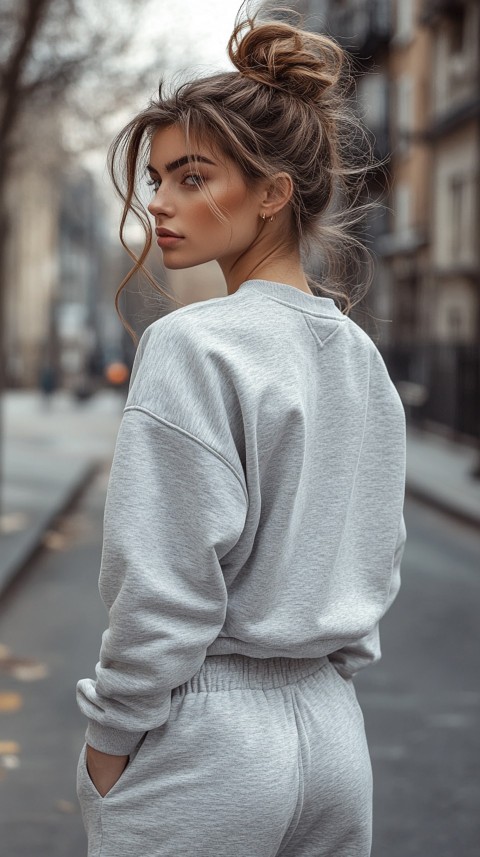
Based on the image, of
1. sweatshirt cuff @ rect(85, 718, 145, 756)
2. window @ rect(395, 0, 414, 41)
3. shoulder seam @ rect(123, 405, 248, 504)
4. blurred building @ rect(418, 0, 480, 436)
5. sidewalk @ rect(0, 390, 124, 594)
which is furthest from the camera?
window @ rect(395, 0, 414, 41)

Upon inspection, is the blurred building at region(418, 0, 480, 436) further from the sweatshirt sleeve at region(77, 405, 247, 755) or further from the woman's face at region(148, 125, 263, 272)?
the sweatshirt sleeve at region(77, 405, 247, 755)

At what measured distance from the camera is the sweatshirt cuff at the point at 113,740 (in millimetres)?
1549

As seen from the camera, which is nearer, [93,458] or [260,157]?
[260,157]

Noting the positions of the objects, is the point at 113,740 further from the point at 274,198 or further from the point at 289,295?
the point at 274,198

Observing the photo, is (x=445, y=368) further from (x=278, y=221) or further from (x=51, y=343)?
(x=51, y=343)

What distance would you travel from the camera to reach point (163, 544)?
1.47 meters

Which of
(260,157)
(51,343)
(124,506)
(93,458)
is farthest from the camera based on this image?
(51,343)

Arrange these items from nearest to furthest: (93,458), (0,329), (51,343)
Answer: (0,329) → (93,458) → (51,343)

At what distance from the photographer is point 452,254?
2772 centimetres

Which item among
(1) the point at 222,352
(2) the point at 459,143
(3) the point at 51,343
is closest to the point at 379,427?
(1) the point at 222,352

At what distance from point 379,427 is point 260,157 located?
441 millimetres

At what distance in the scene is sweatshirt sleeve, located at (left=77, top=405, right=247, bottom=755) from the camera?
1.45m

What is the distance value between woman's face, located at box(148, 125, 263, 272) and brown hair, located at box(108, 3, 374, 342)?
0.02m

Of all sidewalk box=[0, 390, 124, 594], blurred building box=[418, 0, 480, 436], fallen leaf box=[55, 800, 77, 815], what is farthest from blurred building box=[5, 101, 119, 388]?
fallen leaf box=[55, 800, 77, 815]
